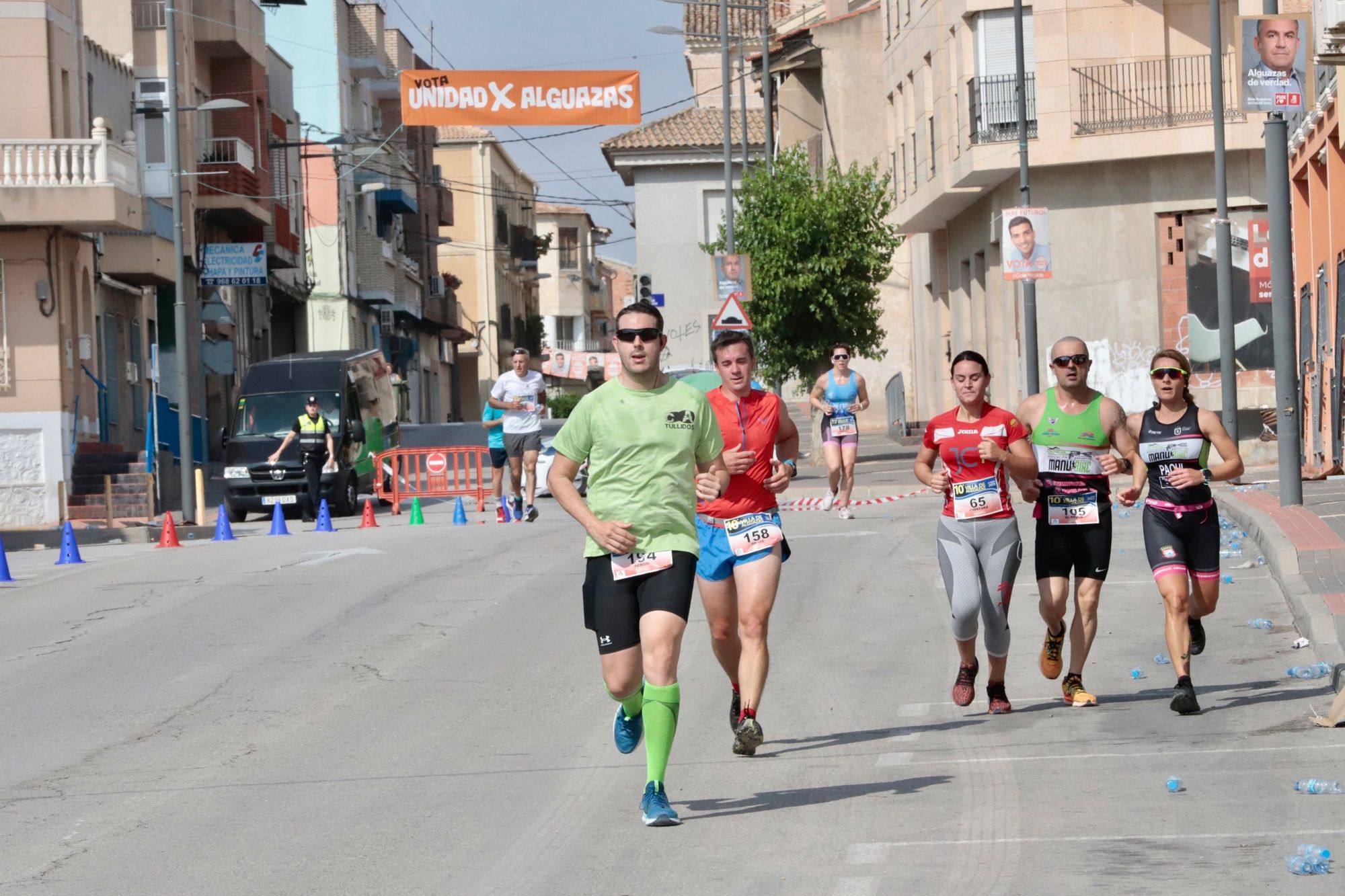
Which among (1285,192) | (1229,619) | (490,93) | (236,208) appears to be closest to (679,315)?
(236,208)

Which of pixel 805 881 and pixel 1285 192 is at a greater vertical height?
pixel 1285 192

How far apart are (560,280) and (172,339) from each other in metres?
72.1

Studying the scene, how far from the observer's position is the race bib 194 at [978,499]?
9633 millimetres

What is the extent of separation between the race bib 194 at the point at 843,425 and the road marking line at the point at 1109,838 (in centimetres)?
1457

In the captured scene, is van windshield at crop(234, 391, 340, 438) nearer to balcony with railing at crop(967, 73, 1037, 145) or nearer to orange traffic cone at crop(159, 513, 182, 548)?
orange traffic cone at crop(159, 513, 182, 548)

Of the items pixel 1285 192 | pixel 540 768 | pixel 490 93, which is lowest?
pixel 540 768

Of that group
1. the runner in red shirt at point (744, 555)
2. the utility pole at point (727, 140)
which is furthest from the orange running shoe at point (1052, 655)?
the utility pole at point (727, 140)

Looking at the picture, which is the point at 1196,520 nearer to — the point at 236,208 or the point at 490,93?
the point at 490,93

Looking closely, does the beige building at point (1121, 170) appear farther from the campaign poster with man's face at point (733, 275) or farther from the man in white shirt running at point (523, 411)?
the man in white shirt running at point (523, 411)

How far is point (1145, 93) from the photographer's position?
3416 centimetres

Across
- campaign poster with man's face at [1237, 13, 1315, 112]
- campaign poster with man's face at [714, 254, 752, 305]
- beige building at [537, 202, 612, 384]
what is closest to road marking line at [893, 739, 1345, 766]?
campaign poster with man's face at [1237, 13, 1315, 112]

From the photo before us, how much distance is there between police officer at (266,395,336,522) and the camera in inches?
1100

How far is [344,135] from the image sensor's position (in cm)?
5709

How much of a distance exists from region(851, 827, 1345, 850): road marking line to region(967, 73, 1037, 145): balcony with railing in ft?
95.4
